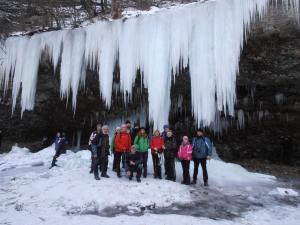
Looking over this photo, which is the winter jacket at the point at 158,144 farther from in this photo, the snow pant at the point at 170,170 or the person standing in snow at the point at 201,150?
the person standing in snow at the point at 201,150

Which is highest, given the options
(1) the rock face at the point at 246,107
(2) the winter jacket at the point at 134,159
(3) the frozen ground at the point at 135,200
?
(1) the rock face at the point at 246,107

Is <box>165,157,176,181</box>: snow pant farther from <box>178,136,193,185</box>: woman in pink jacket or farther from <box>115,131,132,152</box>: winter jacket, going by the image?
<box>115,131,132,152</box>: winter jacket

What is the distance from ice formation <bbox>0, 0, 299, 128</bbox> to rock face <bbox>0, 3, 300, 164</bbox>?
0.70 metres

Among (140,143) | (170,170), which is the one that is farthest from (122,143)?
(170,170)

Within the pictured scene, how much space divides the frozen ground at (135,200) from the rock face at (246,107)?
386 cm

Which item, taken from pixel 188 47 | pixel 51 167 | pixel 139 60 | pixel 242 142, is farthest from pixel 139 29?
pixel 242 142

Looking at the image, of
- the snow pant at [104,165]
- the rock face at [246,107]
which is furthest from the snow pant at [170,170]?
the rock face at [246,107]

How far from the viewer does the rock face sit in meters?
12.1

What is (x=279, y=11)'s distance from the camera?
11555 millimetres

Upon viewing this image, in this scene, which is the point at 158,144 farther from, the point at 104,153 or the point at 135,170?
the point at 104,153

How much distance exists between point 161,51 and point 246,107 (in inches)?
184

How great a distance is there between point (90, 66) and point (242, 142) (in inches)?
271

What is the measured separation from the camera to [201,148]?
32.1 ft

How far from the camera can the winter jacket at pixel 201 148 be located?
977cm
